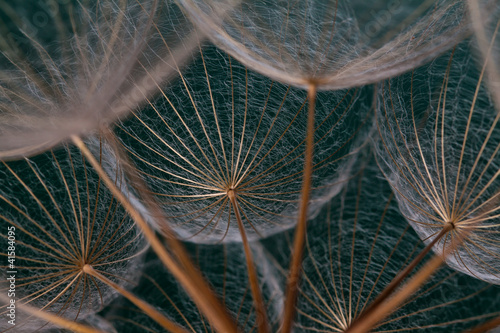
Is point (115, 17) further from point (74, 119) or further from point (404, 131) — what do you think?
point (404, 131)

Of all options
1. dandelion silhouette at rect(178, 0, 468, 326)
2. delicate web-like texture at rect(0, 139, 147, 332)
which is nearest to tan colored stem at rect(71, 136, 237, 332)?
delicate web-like texture at rect(0, 139, 147, 332)

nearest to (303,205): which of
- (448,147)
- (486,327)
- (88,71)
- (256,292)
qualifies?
(256,292)

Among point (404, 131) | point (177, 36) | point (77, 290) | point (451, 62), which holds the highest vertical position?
point (177, 36)

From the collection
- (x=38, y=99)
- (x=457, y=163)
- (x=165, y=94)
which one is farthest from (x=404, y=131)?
(x=38, y=99)

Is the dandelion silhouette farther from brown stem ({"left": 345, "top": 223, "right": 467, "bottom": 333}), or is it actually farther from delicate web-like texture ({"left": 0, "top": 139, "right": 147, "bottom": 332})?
delicate web-like texture ({"left": 0, "top": 139, "right": 147, "bottom": 332})

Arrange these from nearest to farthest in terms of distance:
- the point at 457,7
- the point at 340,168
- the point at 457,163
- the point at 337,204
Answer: the point at 457,7 < the point at 457,163 < the point at 340,168 < the point at 337,204

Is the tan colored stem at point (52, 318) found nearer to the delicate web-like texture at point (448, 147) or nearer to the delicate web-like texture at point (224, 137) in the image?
the delicate web-like texture at point (224, 137)
